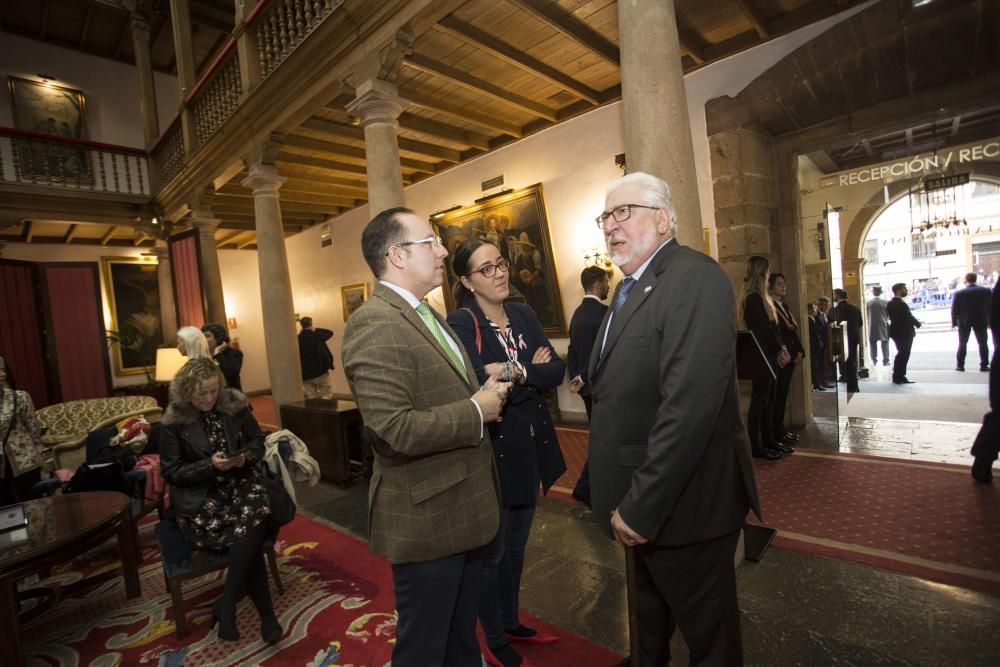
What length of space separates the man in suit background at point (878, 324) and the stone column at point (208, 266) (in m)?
9.16

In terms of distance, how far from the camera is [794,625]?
7.44ft

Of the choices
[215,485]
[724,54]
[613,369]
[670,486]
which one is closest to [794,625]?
[670,486]

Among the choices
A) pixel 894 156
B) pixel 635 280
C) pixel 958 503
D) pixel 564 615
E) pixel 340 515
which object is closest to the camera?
pixel 635 280

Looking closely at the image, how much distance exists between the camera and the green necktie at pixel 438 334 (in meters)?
1.56

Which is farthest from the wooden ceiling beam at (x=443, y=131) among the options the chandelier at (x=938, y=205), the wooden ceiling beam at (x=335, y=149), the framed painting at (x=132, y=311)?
the framed painting at (x=132, y=311)

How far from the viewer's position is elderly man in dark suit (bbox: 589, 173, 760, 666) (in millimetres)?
1297

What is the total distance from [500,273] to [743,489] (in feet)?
4.18

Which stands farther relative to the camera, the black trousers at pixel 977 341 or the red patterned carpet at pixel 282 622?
the black trousers at pixel 977 341

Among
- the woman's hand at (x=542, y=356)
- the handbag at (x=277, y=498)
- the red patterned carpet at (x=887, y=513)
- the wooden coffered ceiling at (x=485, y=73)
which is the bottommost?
the red patterned carpet at (x=887, y=513)

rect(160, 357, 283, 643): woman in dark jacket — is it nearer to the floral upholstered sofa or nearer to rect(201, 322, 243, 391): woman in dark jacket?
rect(201, 322, 243, 391): woman in dark jacket

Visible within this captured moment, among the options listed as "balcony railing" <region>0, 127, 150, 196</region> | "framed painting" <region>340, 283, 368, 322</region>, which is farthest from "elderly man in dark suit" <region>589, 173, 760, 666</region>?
"balcony railing" <region>0, 127, 150, 196</region>

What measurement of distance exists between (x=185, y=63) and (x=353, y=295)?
197 inches

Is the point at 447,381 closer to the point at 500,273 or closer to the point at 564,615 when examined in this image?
the point at 500,273

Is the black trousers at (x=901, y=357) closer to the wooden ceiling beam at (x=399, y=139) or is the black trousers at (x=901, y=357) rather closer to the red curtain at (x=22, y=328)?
the wooden ceiling beam at (x=399, y=139)
